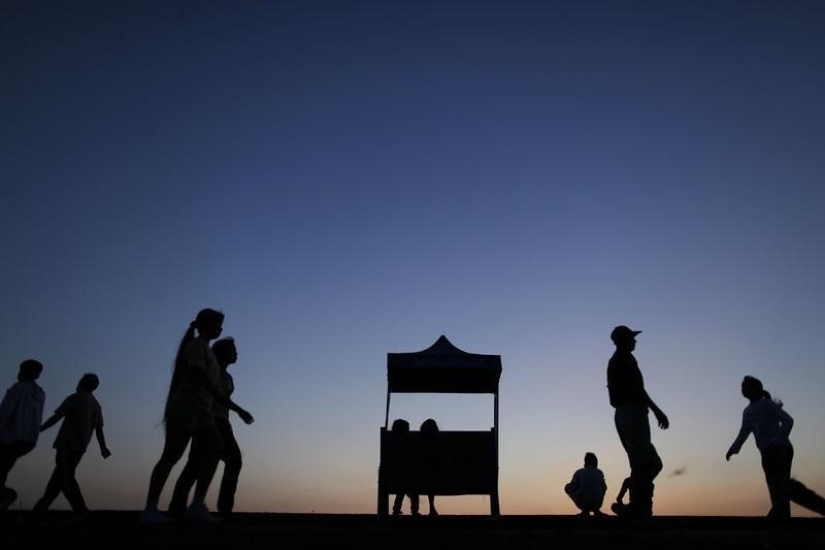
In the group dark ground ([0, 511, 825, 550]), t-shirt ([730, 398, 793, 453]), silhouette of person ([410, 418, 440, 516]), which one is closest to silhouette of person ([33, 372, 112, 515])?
dark ground ([0, 511, 825, 550])

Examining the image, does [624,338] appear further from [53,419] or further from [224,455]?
[53,419]

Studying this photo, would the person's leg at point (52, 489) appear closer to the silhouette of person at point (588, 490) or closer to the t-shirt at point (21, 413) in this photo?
the t-shirt at point (21, 413)

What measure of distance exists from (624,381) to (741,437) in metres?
2.73

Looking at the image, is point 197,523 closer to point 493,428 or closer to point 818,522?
point 493,428

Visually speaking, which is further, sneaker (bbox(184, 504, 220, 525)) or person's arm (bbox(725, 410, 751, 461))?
person's arm (bbox(725, 410, 751, 461))

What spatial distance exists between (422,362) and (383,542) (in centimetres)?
589

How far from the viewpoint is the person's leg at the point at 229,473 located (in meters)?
8.58

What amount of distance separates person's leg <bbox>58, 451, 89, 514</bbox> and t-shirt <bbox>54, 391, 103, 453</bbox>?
95 millimetres

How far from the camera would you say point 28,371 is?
859 cm

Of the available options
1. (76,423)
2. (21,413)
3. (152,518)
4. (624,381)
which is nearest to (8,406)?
(21,413)

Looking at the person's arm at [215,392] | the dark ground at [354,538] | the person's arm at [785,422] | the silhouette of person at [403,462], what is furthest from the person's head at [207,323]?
the person's arm at [785,422]

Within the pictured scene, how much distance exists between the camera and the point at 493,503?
31.5ft

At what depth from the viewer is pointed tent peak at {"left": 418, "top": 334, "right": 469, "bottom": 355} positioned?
1072 centimetres

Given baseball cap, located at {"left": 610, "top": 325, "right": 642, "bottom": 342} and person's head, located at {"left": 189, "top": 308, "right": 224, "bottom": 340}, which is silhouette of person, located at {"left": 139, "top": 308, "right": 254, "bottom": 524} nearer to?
person's head, located at {"left": 189, "top": 308, "right": 224, "bottom": 340}
